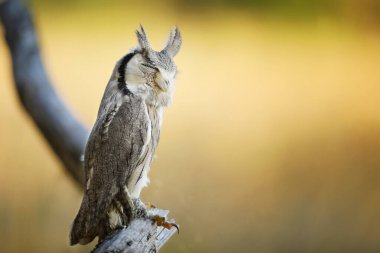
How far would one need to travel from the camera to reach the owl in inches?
80.7

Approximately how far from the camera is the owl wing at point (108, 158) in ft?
6.72

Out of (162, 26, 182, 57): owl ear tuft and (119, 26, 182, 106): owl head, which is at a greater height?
(162, 26, 182, 57): owl ear tuft

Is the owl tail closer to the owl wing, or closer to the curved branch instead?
the owl wing

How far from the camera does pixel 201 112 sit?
12.3ft

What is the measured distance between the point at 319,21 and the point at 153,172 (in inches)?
45.0

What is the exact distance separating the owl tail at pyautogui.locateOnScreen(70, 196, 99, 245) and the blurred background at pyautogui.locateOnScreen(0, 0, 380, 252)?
1.62m

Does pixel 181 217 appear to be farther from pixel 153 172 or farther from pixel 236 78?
pixel 236 78

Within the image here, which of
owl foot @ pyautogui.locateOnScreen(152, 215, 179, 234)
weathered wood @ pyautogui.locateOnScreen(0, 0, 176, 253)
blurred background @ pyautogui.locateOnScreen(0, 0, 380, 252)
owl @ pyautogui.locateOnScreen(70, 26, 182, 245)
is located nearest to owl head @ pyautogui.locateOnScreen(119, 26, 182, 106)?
owl @ pyautogui.locateOnScreen(70, 26, 182, 245)

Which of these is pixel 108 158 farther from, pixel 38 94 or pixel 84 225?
pixel 38 94

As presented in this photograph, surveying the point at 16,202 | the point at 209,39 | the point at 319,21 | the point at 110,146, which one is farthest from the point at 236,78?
the point at 110,146

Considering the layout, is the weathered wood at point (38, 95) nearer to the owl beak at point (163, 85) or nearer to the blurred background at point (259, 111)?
the blurred background at point (259, 111)

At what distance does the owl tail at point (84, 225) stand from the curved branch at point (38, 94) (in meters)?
1.20

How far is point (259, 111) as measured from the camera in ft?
12.6

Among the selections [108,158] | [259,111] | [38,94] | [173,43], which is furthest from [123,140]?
[259,111]
